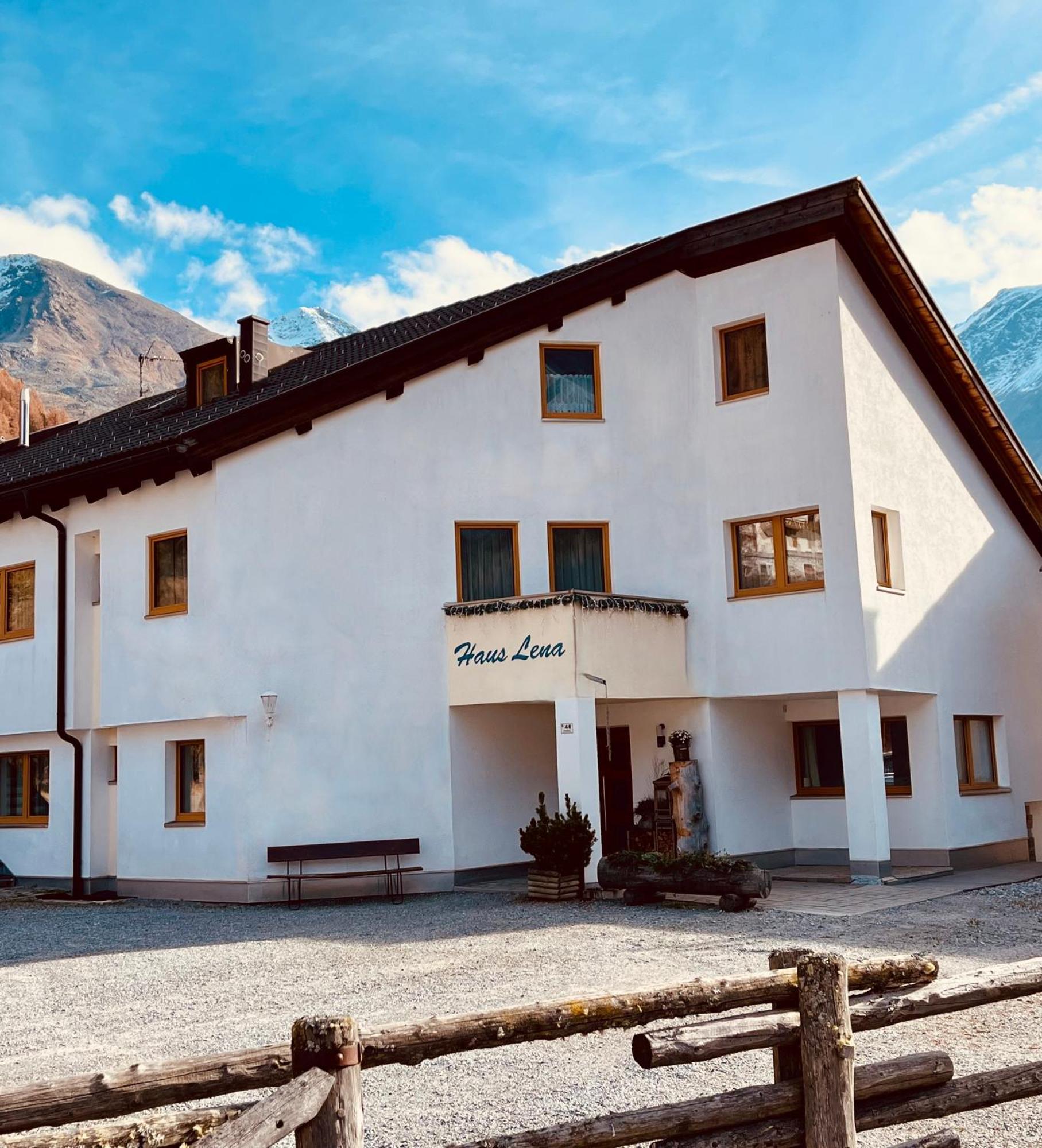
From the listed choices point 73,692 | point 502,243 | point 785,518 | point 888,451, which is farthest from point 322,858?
point 502,243

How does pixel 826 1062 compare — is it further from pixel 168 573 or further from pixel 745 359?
pixel 745 359

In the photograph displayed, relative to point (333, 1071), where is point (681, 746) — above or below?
above

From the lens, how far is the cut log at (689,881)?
14.7 meters

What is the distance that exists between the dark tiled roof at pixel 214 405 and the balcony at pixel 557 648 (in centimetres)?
429

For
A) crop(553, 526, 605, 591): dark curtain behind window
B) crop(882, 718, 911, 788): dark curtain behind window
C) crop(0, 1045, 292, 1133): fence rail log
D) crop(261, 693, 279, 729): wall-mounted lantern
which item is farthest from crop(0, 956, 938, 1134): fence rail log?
crop(882, 718, 911, 788): dark curtain behind window

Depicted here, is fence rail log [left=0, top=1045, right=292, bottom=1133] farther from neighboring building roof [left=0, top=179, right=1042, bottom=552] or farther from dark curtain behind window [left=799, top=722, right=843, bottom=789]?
dark curtain behind window [left=799, top=722, right=843, bottom=789]

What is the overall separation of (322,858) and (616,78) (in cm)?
1036

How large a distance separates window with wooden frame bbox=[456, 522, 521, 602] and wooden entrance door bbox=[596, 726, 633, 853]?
296 centimetres

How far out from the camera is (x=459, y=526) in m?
18.9

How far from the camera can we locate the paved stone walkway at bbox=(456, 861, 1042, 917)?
14.9 meters

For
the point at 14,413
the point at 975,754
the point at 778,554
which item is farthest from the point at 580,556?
the point at 14,413

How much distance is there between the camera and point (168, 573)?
62.1 ft

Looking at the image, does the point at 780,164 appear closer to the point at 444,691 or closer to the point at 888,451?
the point at 888,451

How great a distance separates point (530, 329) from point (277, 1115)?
1641cm
